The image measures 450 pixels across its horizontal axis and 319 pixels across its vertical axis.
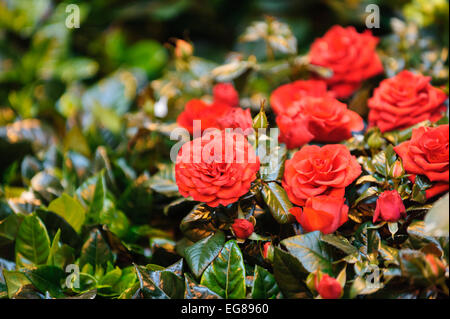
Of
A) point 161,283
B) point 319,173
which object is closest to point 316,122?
point 319,173

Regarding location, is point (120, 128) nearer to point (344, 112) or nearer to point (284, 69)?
point (284, 69)

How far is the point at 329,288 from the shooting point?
551mm

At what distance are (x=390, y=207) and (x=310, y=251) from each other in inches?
5.2

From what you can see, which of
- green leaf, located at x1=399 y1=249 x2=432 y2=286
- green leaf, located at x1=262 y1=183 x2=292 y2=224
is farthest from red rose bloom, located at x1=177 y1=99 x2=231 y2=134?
green leaf, located at x1=399 y1=249 x2=432 y2=286

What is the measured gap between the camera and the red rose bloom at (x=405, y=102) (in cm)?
79

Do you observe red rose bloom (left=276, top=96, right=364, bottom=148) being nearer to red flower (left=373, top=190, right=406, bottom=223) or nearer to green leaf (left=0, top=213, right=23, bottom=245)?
red flower (left=373, top=190, right=406, bottom=223)

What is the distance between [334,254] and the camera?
0.63 metres

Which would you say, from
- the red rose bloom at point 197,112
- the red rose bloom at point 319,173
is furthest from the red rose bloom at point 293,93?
the red rose bloom at point 319,173

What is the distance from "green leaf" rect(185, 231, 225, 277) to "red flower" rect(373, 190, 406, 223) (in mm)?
240

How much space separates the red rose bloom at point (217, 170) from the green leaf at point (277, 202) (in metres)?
0.05

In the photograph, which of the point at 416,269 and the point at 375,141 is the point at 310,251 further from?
the point at 375,141

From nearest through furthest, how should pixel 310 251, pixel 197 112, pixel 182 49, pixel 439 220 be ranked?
pixel 439 220, pixel 310 251, pixel 197 112, pixel 182 49
